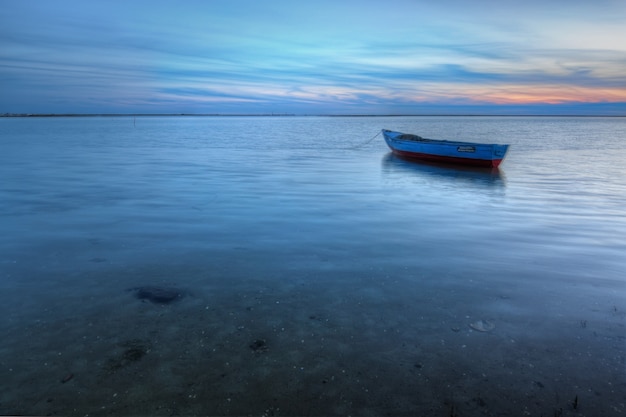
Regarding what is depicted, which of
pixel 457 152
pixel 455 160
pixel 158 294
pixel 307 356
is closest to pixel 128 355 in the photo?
pixel 158 294

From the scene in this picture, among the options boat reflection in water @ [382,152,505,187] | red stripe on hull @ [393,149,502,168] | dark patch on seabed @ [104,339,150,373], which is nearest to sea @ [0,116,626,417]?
dark patch on seabed @ [104,339,150,373]

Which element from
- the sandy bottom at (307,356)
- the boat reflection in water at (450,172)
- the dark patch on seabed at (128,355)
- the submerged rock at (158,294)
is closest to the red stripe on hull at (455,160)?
the boat reflection in water at (450,172)

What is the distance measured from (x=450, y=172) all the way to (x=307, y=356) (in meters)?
23.3

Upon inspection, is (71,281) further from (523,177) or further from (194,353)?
(523,177)

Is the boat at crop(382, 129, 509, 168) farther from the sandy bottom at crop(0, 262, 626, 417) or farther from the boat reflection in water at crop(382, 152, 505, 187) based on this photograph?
the sandy bottom at crop(0, 262, 626, 417)

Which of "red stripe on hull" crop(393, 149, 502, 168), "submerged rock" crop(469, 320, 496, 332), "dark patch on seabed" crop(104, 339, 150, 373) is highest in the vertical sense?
"red stripe on hull" crop(393, 149, 502, 168)

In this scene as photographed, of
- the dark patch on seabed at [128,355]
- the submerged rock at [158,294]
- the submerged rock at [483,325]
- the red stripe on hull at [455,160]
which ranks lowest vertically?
the submerged rock at [158,294]

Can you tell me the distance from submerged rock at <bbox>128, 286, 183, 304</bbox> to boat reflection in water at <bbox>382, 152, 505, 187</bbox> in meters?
17.5

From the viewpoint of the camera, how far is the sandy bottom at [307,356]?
174 inches

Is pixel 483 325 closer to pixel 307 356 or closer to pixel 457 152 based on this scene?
pixel 307 356

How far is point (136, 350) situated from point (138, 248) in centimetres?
486

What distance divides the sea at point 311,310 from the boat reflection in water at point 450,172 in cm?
788

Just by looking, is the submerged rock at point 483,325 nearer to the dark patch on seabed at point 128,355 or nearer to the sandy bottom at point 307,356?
the sandy bottom at point 307,356

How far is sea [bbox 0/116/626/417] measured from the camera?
456cm
